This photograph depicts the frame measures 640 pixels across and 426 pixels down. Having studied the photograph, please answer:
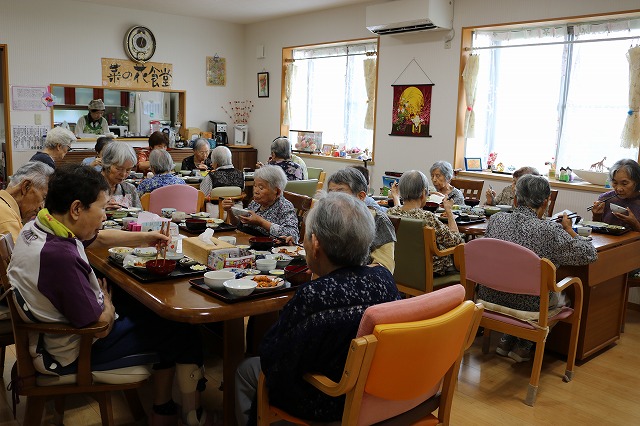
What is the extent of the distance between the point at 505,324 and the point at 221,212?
2.09 meters

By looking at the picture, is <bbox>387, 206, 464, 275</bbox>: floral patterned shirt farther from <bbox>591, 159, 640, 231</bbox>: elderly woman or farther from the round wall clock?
the round wall clock

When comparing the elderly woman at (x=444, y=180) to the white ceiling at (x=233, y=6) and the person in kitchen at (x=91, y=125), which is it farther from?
the person in kitchen at (x=91, y=125)

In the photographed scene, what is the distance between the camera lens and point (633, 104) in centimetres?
495

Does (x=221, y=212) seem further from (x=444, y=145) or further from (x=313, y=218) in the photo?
(x=444, y=145)

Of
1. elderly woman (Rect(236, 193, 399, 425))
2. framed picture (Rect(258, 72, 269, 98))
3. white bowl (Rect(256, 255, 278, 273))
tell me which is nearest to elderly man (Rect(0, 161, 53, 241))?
white bowl (Rect(256, 255, 278, 273))

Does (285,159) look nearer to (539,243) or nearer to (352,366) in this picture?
(539,243)

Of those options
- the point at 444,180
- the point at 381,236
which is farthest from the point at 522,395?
the point at 444,180

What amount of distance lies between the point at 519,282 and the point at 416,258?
74 cm

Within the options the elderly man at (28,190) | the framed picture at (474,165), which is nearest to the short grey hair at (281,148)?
the framed picture at (474,165)

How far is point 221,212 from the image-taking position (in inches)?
157

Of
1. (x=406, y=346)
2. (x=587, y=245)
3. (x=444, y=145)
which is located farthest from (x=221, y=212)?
(x=444, y=145)

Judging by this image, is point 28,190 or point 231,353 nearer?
point 231,353

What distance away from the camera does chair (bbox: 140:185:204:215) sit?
3.77m

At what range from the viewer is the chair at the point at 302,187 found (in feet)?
16.8
